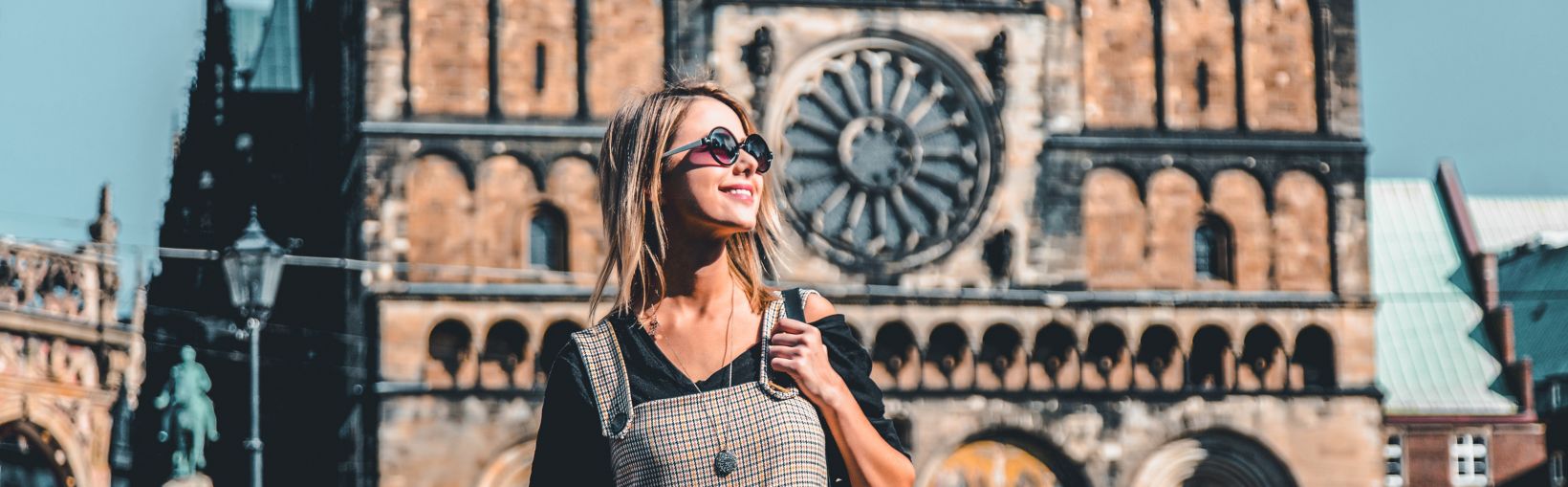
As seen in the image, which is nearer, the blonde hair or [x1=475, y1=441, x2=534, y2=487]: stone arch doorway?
the blonde hair

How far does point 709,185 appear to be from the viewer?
436 cm

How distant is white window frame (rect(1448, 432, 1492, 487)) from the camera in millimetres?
41312

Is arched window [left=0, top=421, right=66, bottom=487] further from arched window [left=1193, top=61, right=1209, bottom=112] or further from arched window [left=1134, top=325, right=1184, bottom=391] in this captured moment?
arched window [left=1193, top=61, right=1209, bottom=112]

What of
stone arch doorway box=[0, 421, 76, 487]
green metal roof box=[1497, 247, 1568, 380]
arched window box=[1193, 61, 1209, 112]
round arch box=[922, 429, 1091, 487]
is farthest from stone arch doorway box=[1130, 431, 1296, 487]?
green metal roof box=[1497, 247, 1568, 380]

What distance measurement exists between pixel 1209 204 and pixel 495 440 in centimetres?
921

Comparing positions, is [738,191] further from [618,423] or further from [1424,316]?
[1424,316]

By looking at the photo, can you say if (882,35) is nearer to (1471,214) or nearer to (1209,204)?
(1209,204)

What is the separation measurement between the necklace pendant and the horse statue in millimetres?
20530

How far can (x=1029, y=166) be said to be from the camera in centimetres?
3198

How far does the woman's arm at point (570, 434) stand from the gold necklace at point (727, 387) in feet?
0.52

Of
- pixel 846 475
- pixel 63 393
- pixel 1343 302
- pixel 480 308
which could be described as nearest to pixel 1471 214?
pixel 1343 302

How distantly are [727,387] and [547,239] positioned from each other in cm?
2677

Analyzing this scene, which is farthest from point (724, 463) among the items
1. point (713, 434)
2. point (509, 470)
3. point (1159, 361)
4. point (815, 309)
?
point (1159, 361)

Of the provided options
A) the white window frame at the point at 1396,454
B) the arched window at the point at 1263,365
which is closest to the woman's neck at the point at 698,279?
the arched window at the point at 1263,365
